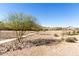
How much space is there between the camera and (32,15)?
5.67 m

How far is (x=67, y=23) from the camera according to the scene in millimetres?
5707

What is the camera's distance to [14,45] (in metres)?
5.71

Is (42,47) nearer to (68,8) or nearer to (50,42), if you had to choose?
(50,42)

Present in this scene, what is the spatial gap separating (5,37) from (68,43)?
100 cm

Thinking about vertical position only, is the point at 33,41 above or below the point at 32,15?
below

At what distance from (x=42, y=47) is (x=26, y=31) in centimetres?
36

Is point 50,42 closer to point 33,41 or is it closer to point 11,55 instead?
point 33,41

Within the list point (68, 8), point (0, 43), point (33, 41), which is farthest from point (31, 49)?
point (68, 8)

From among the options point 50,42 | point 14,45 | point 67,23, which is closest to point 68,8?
point 67,23

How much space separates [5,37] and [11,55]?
0.99ft

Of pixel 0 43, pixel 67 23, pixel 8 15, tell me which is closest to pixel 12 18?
pixel 8 15

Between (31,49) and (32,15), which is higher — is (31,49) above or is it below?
below

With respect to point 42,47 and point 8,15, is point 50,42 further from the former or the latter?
point 8,15

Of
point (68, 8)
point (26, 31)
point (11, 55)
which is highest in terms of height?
point (68, 8)
